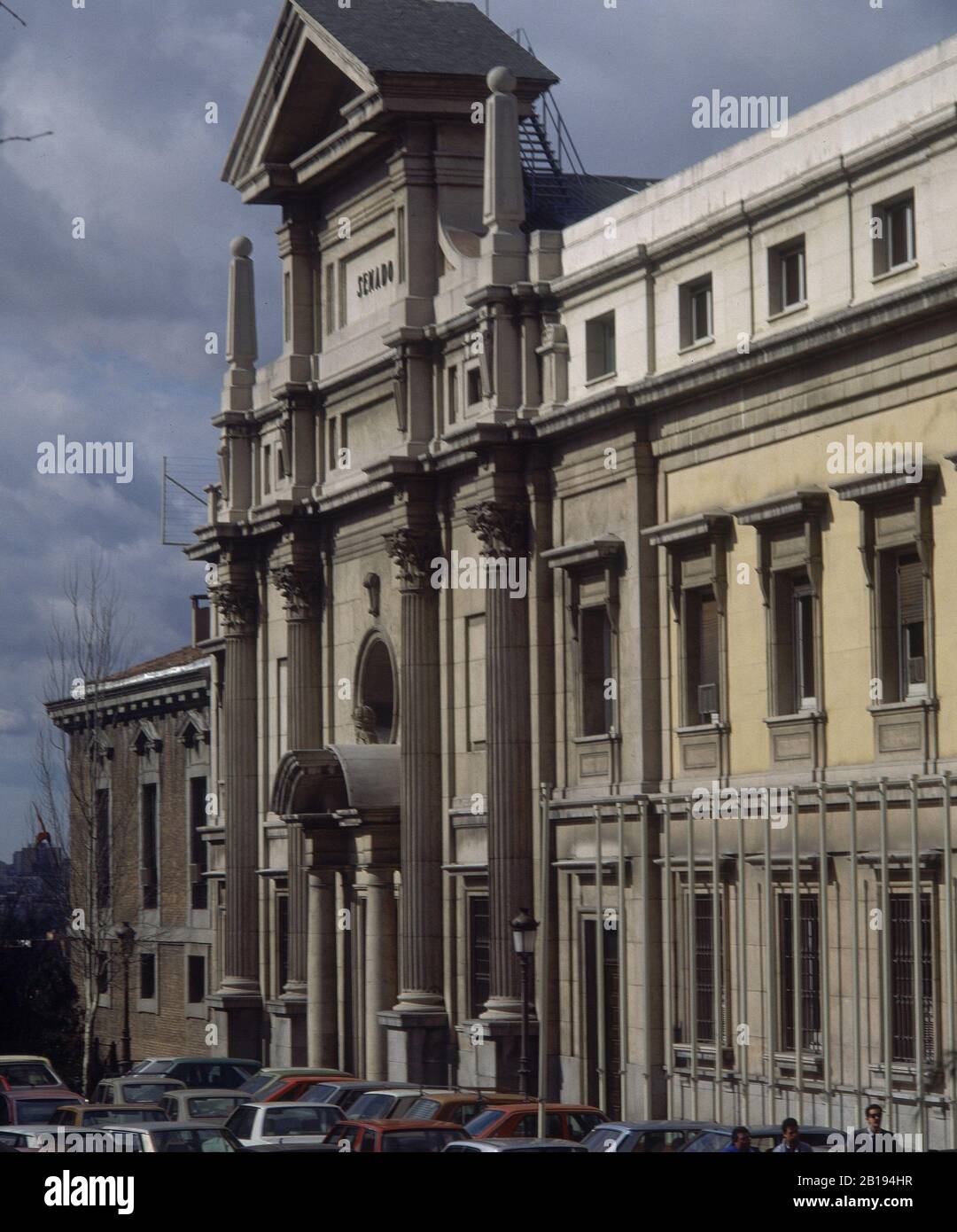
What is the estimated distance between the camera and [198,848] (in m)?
68.8

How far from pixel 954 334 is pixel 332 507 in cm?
2205

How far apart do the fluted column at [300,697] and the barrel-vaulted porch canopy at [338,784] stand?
1.85m

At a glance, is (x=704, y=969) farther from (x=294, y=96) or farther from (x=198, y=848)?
(x=198, y=848)

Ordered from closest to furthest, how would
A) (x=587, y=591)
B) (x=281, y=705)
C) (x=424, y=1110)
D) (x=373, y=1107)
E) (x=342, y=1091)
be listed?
(x=424, y=1110) < (x=373, y=1107) < (x=342, y=1091) < (x=587, y=591) < (x=281, y=705)

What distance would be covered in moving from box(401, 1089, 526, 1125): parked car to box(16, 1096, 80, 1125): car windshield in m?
6.87

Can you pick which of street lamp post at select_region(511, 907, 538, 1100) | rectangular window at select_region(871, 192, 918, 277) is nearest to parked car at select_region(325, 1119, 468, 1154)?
street lamp post at select_region(511, 907, 538, 1100)

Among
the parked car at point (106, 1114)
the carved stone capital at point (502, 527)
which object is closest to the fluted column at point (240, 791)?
the carved stone capital at point (502, 527)

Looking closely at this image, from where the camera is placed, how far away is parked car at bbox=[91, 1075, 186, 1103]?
40375 mm

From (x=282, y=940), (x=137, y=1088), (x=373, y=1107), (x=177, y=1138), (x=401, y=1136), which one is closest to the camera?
(x=177, y=1138)

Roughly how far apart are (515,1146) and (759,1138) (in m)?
4.46

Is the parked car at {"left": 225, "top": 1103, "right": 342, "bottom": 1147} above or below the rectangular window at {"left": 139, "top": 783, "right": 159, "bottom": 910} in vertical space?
below

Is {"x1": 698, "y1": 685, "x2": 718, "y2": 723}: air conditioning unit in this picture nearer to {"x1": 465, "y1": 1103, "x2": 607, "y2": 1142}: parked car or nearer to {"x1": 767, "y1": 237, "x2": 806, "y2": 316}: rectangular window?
{"x1": 767, "y1": 237, "x2": 806, "y2": 316}: rectangular window

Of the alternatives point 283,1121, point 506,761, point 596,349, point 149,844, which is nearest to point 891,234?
point 596,349
